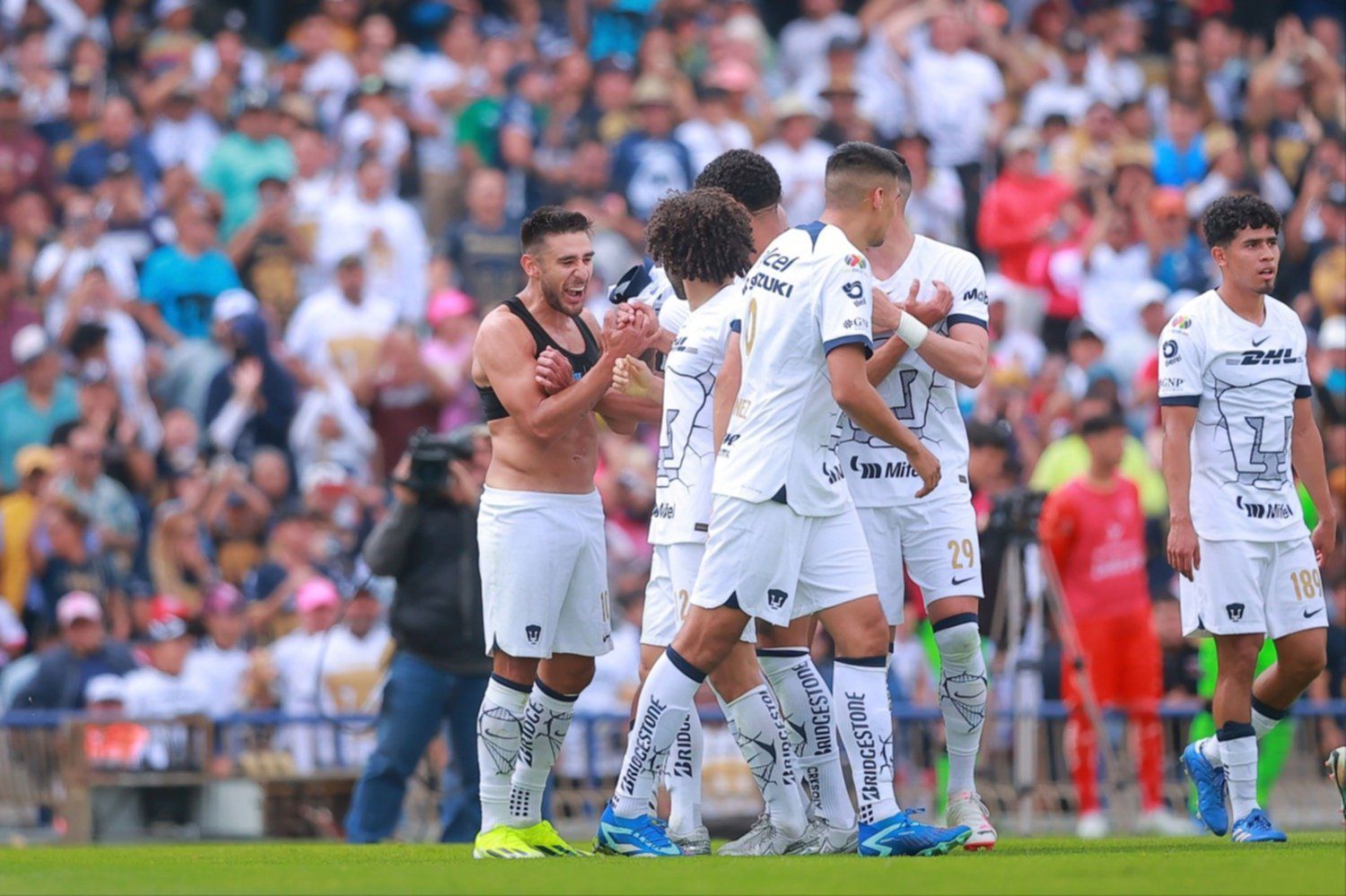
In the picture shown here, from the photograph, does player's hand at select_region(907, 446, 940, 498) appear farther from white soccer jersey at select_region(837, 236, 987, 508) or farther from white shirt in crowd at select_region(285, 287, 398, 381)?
white shirt in crowd at select_region(285, 287, 398, 381)

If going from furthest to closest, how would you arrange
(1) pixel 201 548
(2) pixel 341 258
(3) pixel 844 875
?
(2) pixel 341 258
(1) pixel 201 548
(3) pixel 844 875

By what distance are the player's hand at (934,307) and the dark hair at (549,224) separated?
150 cm

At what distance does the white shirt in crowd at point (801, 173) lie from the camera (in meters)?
20.7

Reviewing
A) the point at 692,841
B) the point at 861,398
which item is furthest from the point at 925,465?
the point at 692,841

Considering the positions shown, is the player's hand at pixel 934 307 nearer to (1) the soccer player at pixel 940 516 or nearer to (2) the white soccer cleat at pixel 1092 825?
(1) the soccer player at pixel 940 516

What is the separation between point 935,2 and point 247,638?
10887 mm

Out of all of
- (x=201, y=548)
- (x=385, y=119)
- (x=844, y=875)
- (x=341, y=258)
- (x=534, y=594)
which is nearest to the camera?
(x=844, y=875)

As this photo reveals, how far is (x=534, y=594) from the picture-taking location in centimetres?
1015

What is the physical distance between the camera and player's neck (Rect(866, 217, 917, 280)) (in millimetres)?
10453

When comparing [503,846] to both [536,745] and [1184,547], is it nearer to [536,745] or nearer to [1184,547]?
[536,745]

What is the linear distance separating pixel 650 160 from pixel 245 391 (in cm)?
439

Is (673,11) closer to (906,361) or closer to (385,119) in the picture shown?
(385,119)

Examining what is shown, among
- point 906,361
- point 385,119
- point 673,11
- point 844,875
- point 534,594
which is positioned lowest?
point 844,875

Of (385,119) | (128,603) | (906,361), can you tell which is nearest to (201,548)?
(128,603)
